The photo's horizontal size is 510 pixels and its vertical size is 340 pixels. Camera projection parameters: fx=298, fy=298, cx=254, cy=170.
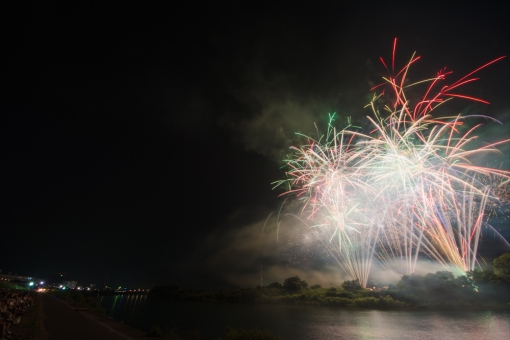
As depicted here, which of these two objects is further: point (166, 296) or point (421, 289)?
point (166, 296)

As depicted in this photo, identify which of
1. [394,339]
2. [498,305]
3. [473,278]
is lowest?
[394,339]

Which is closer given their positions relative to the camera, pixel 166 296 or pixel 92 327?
pixel 92 327

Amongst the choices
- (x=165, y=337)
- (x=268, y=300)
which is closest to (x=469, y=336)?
(x=165, y=337)

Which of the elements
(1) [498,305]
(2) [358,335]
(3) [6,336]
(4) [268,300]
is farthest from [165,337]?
(4) [268,300]

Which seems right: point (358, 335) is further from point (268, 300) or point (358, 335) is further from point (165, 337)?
point (268, 300)

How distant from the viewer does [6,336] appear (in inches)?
296

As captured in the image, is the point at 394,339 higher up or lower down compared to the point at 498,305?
lower down

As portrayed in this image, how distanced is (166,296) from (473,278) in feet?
306

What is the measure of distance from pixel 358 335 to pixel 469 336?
715cm

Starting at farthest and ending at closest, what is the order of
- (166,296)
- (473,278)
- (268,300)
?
(166,296) < (268,300) < (473,278)

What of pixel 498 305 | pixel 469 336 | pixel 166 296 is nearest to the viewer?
pixel 469 336

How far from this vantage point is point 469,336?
1948cm

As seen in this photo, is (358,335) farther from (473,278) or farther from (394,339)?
(473,278)

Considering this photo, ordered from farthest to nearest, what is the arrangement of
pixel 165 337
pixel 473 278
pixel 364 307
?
pixel 364 307
pixel 473 278
pixel 165 337
